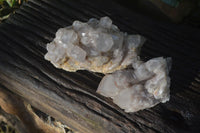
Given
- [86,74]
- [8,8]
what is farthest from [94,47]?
[8,8]

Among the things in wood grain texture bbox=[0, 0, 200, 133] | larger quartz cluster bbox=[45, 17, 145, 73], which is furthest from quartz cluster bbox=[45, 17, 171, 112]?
wood grain texture bbox=[0, 0, 200, 133]

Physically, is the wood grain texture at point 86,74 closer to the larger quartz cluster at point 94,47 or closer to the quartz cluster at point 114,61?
the quartz cluster at point 114,61

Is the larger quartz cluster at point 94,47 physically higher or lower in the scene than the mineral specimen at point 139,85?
higher

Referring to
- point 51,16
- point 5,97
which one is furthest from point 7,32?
point 5,97

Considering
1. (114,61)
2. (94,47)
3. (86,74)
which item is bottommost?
(86,74)

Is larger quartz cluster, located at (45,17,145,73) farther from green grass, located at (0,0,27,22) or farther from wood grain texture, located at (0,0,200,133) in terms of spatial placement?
green grass, located at (0,0,27,22)

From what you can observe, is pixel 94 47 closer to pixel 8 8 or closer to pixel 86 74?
pixel 86 74

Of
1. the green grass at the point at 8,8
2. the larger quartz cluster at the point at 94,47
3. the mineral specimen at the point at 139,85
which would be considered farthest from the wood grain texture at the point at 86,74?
the green grass at the point at 8,8

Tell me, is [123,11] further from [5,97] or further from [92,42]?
[5,97]
